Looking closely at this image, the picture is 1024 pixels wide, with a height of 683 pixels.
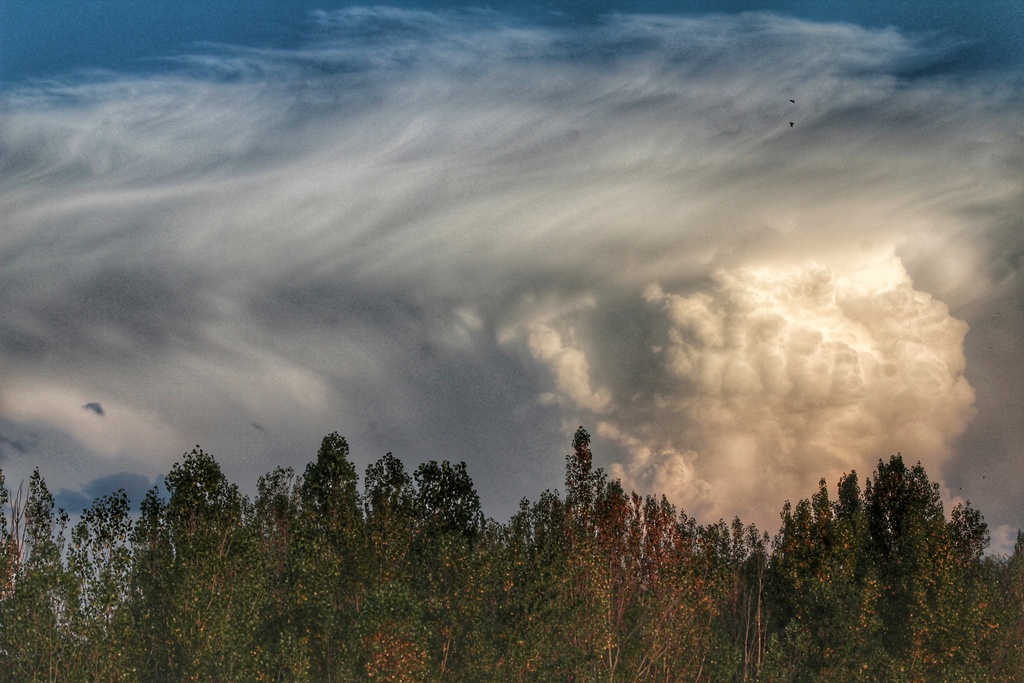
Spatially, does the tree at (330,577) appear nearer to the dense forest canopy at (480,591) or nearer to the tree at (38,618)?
the dense forest canopy at (480,591)

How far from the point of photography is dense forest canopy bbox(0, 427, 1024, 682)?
3622 cm

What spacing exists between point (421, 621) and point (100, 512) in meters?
13.4

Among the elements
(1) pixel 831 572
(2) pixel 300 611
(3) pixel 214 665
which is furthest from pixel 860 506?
(3) pixel 214 665

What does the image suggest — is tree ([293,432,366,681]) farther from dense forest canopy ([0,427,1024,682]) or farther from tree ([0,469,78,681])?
tree ([0,469,78,681])

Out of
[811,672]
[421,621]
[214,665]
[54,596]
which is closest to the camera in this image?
[54,596]

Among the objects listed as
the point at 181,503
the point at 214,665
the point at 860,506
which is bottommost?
the point at 214,665

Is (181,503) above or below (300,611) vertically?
above

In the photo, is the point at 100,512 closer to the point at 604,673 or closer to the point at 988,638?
the point at 604,673

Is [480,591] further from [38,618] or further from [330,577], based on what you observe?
[38,618]

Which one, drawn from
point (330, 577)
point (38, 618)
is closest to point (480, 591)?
point (330, 577)

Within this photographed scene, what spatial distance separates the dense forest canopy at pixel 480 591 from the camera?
119 feet

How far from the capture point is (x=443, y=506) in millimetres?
52312

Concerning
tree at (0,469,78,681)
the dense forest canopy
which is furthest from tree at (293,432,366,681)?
tree at (0,469,78,681)

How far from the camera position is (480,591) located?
42375 millimetres
